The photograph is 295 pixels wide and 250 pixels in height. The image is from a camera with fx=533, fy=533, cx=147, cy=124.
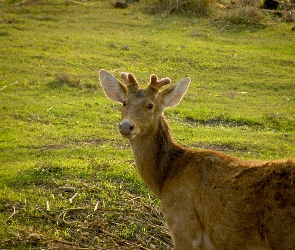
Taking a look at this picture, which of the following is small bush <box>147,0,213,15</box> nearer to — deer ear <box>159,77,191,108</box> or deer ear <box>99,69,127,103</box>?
deer ear <box>99,69,127,103</box>

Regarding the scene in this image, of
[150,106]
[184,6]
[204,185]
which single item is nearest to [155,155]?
[150,106]

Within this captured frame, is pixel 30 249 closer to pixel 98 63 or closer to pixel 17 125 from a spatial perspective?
pixel 17 125

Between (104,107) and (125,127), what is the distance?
6563mm

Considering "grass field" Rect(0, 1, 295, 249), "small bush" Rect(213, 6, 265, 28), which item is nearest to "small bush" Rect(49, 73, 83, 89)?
"grass field" Rect(0, 1, 295, 249)

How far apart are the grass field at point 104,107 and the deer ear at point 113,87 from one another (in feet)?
5.79

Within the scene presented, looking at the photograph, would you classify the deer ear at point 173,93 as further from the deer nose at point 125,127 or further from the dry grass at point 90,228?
the dry grass at point 90,228

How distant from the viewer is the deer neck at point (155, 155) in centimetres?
702

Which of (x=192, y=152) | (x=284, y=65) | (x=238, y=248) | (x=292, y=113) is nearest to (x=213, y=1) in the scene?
(x=284, y=65)

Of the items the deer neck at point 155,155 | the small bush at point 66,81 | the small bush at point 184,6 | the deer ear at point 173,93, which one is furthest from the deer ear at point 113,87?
the small bush at point 184,6

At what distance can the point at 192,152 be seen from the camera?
6.83 metres

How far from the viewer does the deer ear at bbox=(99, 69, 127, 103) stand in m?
7.58

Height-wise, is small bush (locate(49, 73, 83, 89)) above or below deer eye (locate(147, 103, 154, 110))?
below

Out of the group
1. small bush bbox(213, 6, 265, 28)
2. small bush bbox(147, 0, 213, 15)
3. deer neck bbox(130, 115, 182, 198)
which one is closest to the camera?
deer neck bbox(130, 115, 182, 198)

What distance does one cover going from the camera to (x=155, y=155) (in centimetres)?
711
